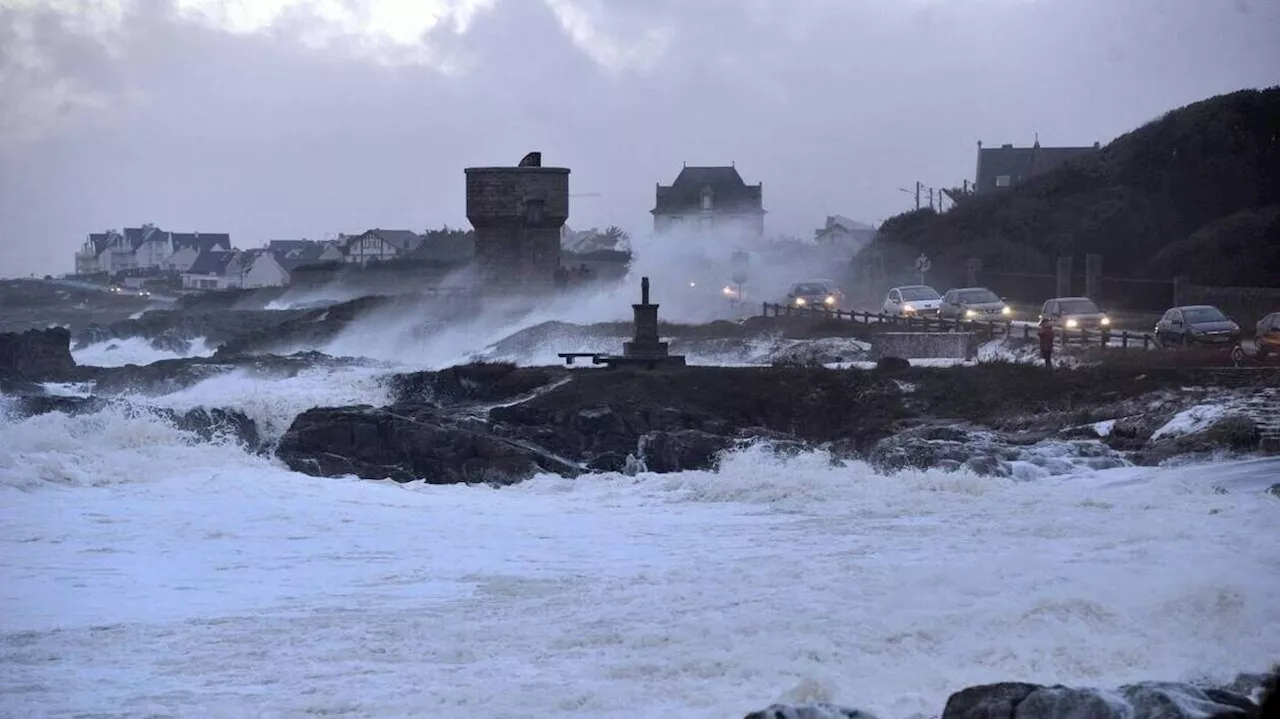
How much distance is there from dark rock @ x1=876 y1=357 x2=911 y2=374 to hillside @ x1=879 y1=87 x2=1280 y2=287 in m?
23.7

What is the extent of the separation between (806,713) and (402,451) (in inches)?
614

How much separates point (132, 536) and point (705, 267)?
4895 cm

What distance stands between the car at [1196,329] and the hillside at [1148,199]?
58.3ft

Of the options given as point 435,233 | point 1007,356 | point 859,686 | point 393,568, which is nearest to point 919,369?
point 1007,356

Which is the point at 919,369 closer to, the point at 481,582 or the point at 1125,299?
the point at 481,582

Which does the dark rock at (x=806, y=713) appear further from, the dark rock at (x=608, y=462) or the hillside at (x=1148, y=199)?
the hillside at (x=1148, y=199)

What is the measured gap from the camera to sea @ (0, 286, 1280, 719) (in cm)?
Answer: 1292

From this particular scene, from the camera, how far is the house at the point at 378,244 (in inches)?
5059

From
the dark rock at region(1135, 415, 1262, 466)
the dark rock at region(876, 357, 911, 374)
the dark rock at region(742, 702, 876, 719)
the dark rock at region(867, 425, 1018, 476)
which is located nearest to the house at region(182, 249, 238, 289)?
the dark rock at region(876, 357, 911, 374)

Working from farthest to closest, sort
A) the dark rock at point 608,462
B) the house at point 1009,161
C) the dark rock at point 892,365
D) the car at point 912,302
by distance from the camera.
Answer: the house at point 1009,161 → the car at point 912,302 → the dark rock at point 892,365 → the dark rock at point 608,462

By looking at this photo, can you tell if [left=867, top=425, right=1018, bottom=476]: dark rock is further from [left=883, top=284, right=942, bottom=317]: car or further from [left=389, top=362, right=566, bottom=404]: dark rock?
[left=883, top=284, right=942, bottom=317]: car

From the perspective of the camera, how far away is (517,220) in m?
55.0

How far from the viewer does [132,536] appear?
1991cm

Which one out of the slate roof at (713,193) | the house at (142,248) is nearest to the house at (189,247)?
the house at (142,248)
